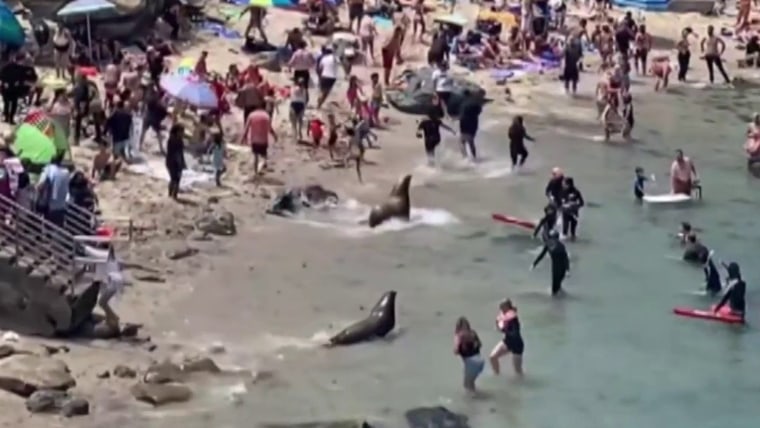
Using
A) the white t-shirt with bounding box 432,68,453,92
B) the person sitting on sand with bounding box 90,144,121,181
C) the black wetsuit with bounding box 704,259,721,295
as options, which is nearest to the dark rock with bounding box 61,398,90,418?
the person sitting on sand with bounding box 90,144,121,181

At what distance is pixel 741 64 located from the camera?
157ft

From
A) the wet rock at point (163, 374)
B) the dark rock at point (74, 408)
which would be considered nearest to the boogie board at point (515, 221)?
the wet rock at point (163, 374)

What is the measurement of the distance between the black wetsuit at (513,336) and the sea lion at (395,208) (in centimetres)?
765

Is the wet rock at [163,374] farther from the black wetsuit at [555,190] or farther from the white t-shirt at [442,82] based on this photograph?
the white t-shirt at [442,82]

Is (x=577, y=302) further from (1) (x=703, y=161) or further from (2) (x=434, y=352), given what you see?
(1) (x=703, y=161)

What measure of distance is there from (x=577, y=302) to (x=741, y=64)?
23170mm

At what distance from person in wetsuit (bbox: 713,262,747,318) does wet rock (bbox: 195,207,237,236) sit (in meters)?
8.17

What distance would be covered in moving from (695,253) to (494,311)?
4841 mm

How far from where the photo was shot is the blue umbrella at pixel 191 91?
1268 inches

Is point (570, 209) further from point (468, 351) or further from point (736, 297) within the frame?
point (468, 351)

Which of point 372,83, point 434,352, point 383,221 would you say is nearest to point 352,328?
point 434,352

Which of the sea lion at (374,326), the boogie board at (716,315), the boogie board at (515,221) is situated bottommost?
the boogie board at (515,221)

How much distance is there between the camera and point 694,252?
95.2 ft

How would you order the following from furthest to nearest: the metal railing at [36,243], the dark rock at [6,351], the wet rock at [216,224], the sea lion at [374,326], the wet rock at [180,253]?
1. the wet rock at [216,224]
2. the wet rock at [180,253]
3. the sea lion at [374,326]
4. the metal railing at [36,243]
5. the dark rock at [6,351]
